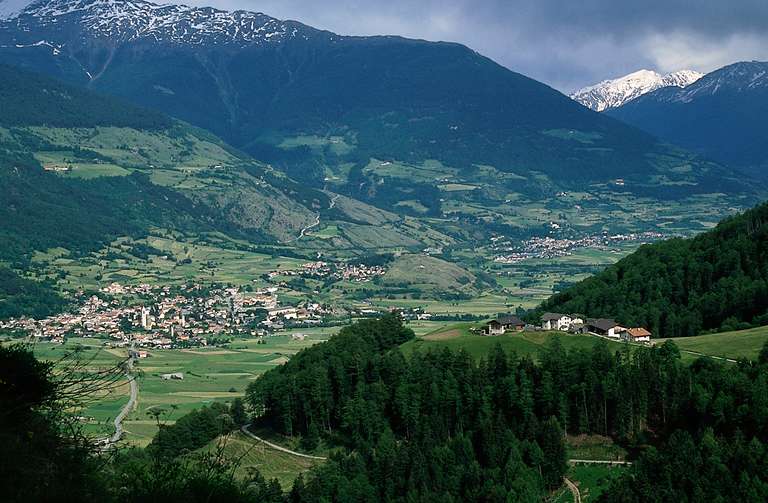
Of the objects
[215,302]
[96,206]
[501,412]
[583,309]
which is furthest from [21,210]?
[501,412]

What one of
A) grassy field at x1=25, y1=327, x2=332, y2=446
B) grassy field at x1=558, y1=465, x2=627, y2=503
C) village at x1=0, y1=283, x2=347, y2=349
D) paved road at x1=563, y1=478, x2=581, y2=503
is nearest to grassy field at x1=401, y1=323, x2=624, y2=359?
grassy field at x1=558, y1=465, x2=627, y2=503

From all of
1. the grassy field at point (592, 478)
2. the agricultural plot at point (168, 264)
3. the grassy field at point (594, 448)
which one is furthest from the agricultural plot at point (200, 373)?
the agricultural plot at point (168, 264)

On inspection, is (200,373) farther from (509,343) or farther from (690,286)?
(690,286)

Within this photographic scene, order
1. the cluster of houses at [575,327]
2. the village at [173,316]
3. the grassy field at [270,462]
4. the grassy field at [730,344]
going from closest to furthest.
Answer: the grassy field at [270,462] < the grassy field at [730,344] < the cluster of houses at [575,327] < the village at [173,316]

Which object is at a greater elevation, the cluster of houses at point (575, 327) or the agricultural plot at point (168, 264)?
the agricultural plot at point (168, 264)

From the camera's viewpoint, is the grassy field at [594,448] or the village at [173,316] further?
the village at [173,316]

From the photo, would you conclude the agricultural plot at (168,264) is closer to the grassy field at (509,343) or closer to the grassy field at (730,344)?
the grassy field at (509,343)

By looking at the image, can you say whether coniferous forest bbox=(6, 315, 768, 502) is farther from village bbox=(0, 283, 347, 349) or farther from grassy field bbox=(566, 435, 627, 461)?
village bbox=(0, 283, 347, 349)
